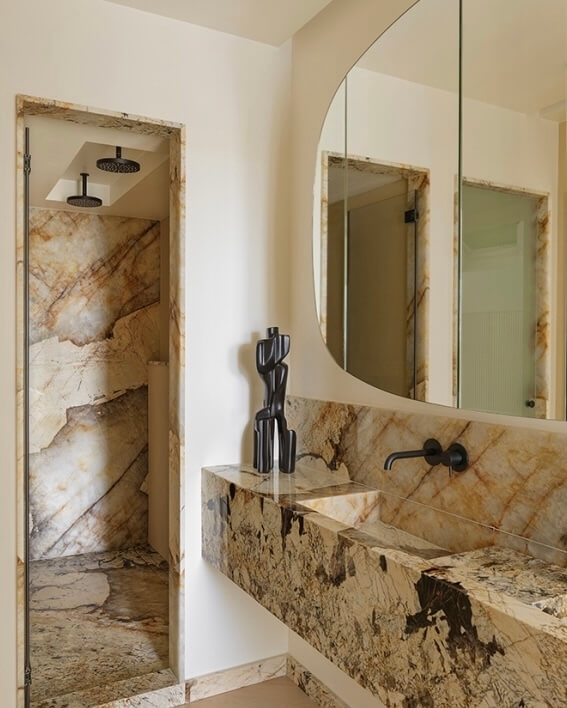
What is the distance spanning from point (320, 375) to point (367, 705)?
4.02 feet

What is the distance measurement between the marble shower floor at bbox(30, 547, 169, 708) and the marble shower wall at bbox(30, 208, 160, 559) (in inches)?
10.3

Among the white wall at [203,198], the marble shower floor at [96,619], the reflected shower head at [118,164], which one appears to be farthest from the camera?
the reflected shower head at [118,164]

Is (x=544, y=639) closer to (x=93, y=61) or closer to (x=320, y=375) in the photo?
(x=320, y=375)

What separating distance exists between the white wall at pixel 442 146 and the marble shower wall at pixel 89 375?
98.2 inches

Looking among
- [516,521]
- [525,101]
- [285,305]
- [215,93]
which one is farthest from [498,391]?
[215,93]

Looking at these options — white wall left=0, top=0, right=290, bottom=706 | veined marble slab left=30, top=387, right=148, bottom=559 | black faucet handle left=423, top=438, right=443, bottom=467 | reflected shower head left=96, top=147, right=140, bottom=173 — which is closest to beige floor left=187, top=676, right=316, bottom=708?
white wall left=0, top=0, right=290, bottom=706

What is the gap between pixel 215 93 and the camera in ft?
8.52

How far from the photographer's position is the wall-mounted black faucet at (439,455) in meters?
1.81

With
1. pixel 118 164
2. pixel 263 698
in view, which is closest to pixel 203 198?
pixel 118 164

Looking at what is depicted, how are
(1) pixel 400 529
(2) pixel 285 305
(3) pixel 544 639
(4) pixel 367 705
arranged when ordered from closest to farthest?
1. (3) pixel 544 639
2. (1) pixel 400 529
3. (4) pixel 367 705
4. (2) pixel 285 305

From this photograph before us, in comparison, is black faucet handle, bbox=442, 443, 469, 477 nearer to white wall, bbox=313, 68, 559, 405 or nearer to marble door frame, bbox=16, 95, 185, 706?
white wall, bbox=313, 68, 559, 405

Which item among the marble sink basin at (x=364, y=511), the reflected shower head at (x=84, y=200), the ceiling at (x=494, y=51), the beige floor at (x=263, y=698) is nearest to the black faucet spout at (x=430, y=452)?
the marble sink basin at (x=364, y=511)

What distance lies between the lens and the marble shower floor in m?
2.69

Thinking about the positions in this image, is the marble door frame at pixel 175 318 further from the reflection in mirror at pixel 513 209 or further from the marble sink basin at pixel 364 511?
the reflection in mirror at pixel 513 209
